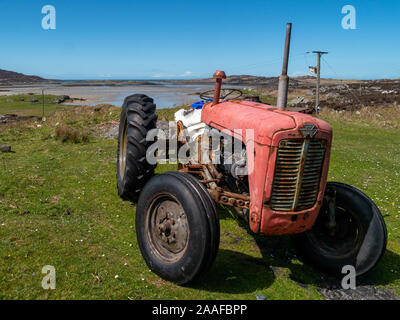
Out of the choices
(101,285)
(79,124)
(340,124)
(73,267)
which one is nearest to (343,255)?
(101,285)

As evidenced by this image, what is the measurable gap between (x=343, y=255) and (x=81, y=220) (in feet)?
12.4

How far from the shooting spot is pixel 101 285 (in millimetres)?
3309

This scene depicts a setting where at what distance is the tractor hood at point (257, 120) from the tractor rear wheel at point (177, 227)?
2.79 ft

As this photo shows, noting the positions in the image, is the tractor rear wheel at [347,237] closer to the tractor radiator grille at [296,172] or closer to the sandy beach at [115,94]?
the tractor radiator grille at [296,172]

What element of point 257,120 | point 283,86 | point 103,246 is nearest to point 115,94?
point 283,86

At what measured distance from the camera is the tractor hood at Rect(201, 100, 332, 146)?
3191mm

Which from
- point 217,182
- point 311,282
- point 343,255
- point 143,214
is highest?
point 217,182

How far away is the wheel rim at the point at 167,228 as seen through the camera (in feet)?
11.5

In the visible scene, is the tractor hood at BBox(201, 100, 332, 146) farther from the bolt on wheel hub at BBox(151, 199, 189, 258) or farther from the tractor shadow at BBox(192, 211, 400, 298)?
the tractor shadow at BBox(192, 211, 400, 298)

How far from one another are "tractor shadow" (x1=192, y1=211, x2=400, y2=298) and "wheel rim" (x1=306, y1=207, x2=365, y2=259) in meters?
0.31

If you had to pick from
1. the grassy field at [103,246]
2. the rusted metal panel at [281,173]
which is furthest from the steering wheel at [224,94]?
the grassy field at [103,246]

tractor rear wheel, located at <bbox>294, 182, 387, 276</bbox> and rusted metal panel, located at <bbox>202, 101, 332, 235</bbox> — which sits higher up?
rusted metal panel, located at <bbox>202, 101, 332, 235</bbox>

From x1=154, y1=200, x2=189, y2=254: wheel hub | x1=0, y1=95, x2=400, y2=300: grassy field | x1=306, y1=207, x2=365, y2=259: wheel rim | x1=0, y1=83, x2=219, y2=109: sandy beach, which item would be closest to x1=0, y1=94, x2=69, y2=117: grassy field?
x1=0, y1=83, x2=219, y2=109: sandy beach
